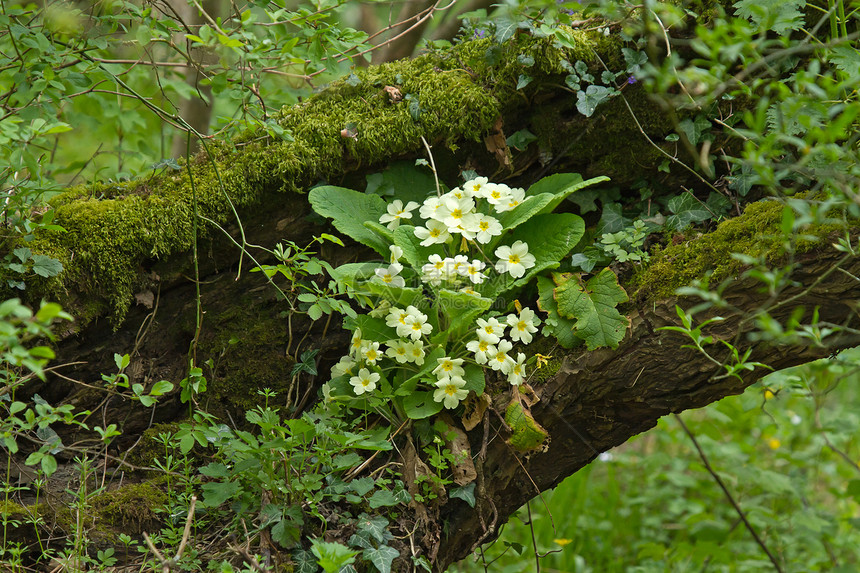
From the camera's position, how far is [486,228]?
99.4 inches

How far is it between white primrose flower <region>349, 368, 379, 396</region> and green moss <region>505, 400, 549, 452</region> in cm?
50

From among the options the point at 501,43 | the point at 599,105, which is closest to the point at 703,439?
the point at 599,105

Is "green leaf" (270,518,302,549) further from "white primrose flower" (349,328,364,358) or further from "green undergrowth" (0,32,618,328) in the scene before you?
"green undergrowth" (0,32,618,328)

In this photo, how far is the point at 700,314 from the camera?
232 cm

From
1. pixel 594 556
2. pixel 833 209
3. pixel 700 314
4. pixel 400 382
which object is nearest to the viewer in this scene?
pixel 833 209

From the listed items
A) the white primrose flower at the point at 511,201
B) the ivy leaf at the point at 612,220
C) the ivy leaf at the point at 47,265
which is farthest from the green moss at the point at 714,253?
the ivy leaf at the point at 47,265

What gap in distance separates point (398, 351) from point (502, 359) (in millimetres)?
381

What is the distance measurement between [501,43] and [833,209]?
4.61 feet

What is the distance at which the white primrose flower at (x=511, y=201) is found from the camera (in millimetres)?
2561

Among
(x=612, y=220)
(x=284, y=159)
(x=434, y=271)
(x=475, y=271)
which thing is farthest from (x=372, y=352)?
(x=612, y=220)

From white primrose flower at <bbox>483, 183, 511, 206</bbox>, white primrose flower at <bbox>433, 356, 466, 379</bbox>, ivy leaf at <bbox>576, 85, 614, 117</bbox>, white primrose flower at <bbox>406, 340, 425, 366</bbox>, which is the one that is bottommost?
white primrose flower at <bbox>433, 356, 466, 379</bbox>

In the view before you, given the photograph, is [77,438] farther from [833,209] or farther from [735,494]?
[735,494]

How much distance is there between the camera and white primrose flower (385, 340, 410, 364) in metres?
2.40

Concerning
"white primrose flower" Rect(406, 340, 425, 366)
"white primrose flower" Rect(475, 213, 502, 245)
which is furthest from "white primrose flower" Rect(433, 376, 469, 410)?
"white primrose flower" Rect(475, 213, 502, 245)
